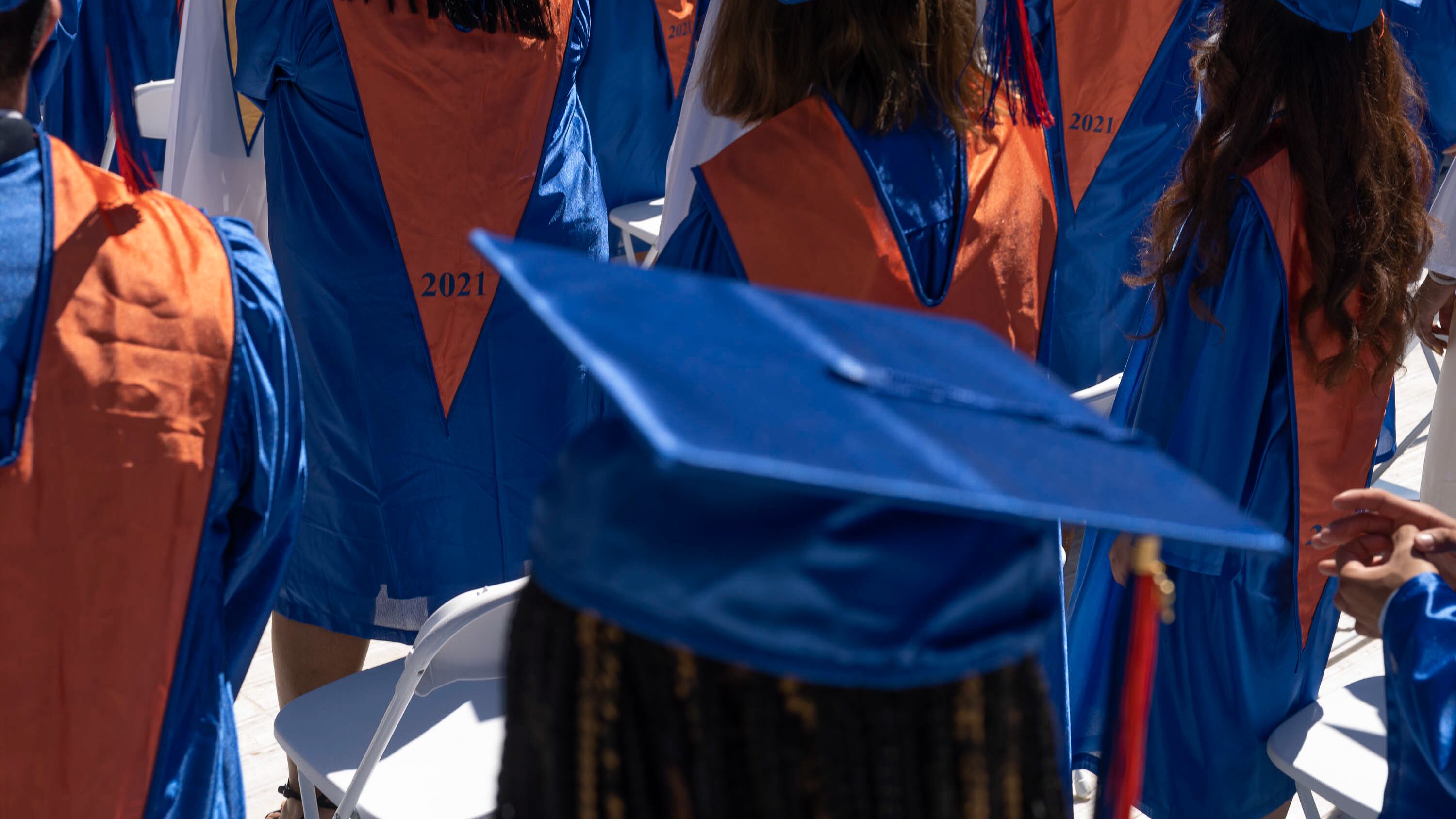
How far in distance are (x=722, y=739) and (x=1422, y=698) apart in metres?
0.88

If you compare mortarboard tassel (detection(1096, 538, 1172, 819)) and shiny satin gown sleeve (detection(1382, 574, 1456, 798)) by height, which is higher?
mortarboard tassel (detection(1096, 538, 1172, 819))

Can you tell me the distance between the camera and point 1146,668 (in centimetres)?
73

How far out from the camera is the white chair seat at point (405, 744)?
1.62 m

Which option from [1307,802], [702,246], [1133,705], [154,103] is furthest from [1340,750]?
[154,103]

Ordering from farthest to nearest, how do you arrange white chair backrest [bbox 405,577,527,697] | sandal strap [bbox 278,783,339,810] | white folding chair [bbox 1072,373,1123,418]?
sandal strap [bbox 278,783,339,810] → white folding chair [bbox 1072,373,1123,418] → white chair backrest [bbox 405,577,527,697]

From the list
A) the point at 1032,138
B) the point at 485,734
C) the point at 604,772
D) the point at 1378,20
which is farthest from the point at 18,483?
the point at 1378,20

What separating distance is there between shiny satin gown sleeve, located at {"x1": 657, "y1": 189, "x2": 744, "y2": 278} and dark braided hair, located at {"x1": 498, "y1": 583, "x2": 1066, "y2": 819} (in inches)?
36.7

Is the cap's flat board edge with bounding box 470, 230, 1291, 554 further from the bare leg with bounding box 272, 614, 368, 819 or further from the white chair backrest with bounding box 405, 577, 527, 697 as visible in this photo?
the bare leg with bounding box 272, 614, 368, 819

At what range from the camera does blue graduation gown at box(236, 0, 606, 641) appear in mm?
1981

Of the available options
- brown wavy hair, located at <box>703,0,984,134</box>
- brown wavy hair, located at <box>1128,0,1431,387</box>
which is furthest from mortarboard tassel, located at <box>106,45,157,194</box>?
brown wavy hair, located at <box>1128,0,1431,387</box>

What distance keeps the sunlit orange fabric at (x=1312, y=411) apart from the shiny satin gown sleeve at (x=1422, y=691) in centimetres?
54

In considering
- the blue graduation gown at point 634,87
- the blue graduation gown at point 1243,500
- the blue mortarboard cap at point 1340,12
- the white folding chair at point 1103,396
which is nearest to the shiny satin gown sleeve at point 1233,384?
the blue graduation gown at point 1243,500

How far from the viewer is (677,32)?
14.0 feet

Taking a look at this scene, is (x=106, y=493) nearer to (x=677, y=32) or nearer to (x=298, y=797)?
(x=298, y=797)
